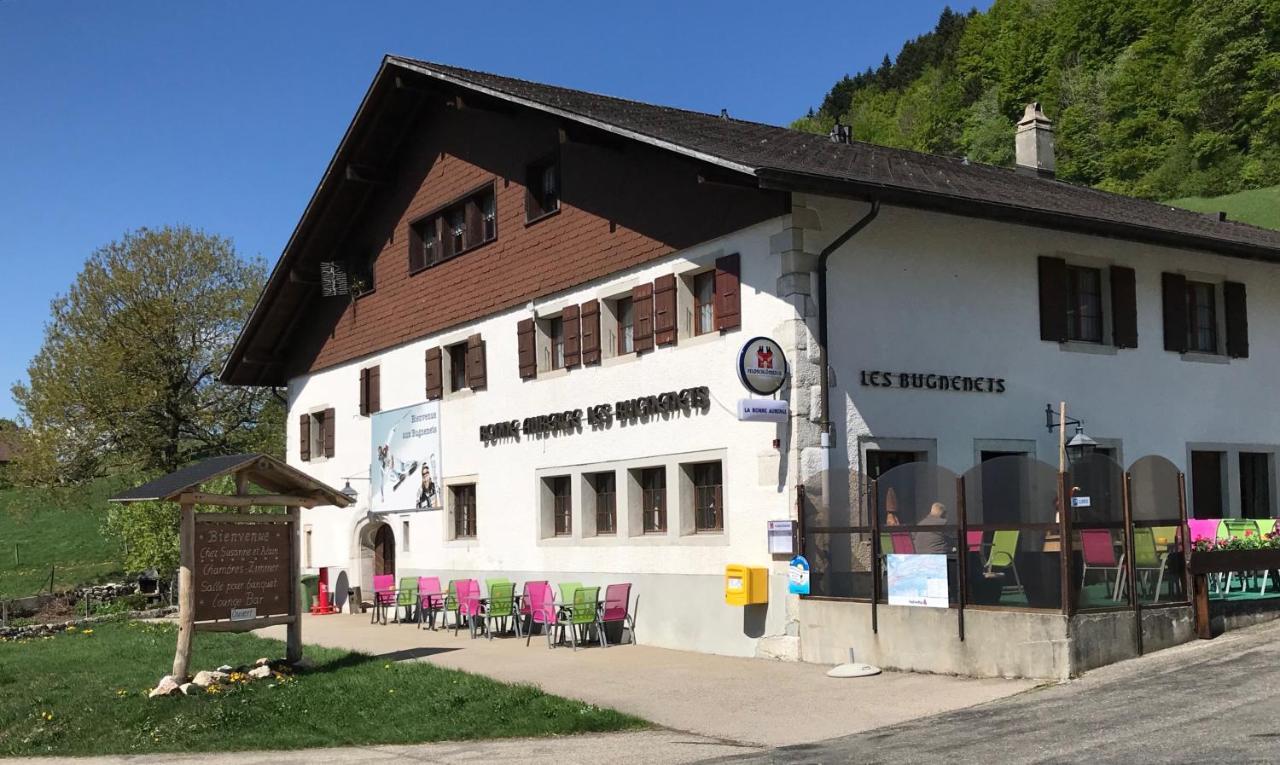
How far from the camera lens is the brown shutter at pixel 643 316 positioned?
17328mm

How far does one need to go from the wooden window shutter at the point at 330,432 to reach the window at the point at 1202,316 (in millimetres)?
15635

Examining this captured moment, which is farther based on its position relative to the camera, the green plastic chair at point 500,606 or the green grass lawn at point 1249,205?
the green grass lawn at point 1249,205

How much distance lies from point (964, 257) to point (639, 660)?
20.5ft

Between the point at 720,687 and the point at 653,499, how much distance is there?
15.9 ft

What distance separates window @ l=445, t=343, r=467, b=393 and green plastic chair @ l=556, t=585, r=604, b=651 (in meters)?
5.81

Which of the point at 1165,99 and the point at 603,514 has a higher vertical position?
the point at 1165,99

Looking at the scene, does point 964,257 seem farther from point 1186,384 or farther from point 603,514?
point 603,514

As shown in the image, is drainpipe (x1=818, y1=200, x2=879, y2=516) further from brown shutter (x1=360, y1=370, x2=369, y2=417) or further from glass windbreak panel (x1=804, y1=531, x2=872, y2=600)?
brown shutter (x1=360, y1=370, x2=369, y2=417)

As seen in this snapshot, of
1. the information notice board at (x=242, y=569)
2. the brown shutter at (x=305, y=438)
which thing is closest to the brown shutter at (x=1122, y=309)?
the information notice board at (x=242, y=569)

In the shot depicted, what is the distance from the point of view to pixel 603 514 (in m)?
18.7

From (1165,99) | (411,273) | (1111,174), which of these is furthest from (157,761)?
(1165,99)

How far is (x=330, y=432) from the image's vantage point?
26.5 metres

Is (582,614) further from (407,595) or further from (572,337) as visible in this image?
(407,595)

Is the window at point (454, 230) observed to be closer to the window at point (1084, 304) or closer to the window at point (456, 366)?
the window at point (456, 366)
